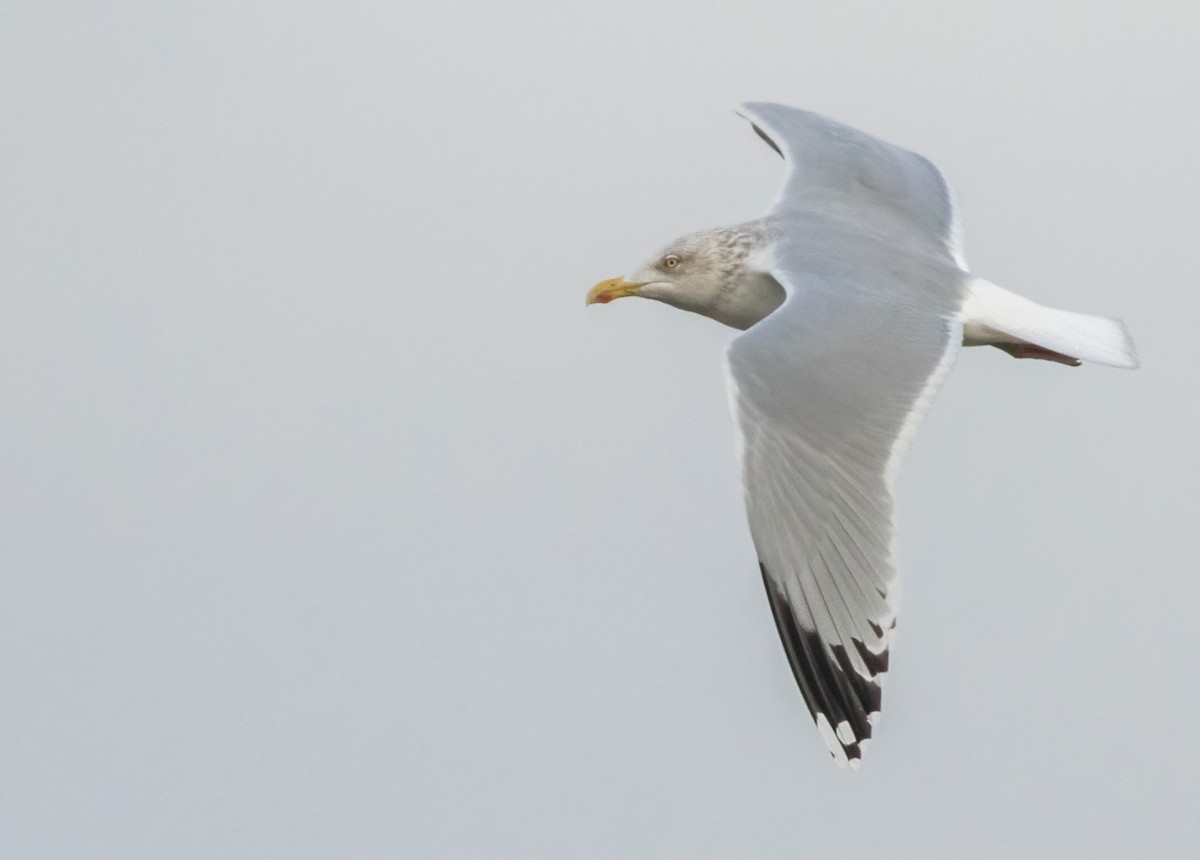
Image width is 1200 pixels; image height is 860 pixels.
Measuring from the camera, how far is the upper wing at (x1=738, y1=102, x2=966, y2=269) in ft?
18.2

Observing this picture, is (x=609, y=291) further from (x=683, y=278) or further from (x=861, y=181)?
(x=861, y=181)

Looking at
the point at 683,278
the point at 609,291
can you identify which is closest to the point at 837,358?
the point at 683,278

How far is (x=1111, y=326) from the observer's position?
5.26m

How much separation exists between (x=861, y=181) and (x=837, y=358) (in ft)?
4.35

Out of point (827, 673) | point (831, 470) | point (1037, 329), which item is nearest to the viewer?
point (827, 673)

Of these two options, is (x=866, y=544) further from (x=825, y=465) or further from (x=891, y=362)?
(x=891, y=362)

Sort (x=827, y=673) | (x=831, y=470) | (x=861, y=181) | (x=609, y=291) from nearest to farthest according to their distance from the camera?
(x=827, y=673) → (x=831, y=470) → (x=609, y=291) → (x=861, y=181)

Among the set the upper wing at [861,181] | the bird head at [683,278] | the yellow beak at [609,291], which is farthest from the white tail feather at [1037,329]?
the yellow beak at [609,291]

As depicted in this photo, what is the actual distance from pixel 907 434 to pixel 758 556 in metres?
0.47

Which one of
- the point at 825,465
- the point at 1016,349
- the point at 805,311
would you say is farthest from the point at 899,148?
the point at 825,465

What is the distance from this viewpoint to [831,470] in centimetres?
440

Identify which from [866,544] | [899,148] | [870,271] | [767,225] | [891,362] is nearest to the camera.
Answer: [866,544]

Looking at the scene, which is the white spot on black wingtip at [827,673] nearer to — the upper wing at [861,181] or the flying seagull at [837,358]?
the flying seagull at [837,358]

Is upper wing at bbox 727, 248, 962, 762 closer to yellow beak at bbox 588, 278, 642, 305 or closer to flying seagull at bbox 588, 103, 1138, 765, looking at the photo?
flying seagull at bbox 588, 103, 1138, 765
